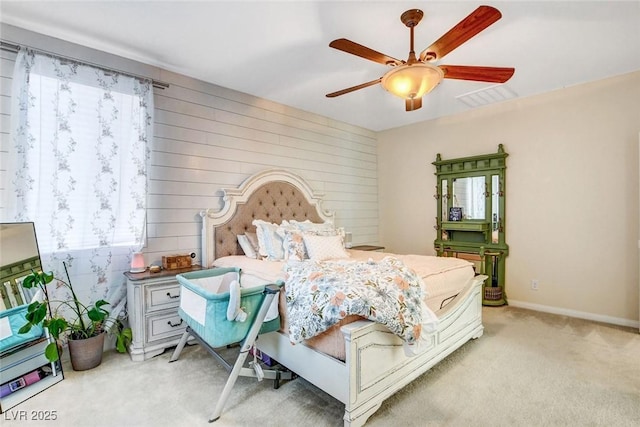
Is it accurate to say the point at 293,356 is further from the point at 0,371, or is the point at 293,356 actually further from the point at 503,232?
the point at 503,232

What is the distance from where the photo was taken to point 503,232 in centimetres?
406

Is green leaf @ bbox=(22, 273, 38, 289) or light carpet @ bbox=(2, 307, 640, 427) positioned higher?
green leaf @ bbox=(22, 273, 38, 289)

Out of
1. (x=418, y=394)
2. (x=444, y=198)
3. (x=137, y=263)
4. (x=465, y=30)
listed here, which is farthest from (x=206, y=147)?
(x=444, y=198)

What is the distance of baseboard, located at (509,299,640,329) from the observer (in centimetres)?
325

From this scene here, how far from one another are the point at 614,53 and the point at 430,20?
1887mm

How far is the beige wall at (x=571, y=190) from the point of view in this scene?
3262 mm

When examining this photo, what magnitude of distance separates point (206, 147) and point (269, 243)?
1.21m

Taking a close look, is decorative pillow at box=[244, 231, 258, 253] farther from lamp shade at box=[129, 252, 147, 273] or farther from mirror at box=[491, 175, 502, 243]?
mirror at box=[491, 175, 502, 243]

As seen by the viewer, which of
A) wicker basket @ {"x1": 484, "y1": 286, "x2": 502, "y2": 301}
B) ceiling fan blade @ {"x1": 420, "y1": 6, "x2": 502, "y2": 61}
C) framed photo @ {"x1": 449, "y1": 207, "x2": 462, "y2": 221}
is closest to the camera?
ceiling fan blade @ {"x1": 420, "y1": 6, "x2": 502, "y2": 61}

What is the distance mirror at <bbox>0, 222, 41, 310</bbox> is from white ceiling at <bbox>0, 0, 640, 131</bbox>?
1.51m

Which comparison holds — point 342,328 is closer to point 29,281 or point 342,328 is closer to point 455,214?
point 29,281

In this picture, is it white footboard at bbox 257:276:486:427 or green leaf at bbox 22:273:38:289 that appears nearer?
white footboard at bbox 257:276:486:427

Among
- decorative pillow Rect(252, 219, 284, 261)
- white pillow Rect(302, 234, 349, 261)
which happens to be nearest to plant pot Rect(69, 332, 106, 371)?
decorative pillow Rect(252, 219, 284, 261)

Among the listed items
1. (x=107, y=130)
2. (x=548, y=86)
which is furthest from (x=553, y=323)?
(x=107, y=130)
